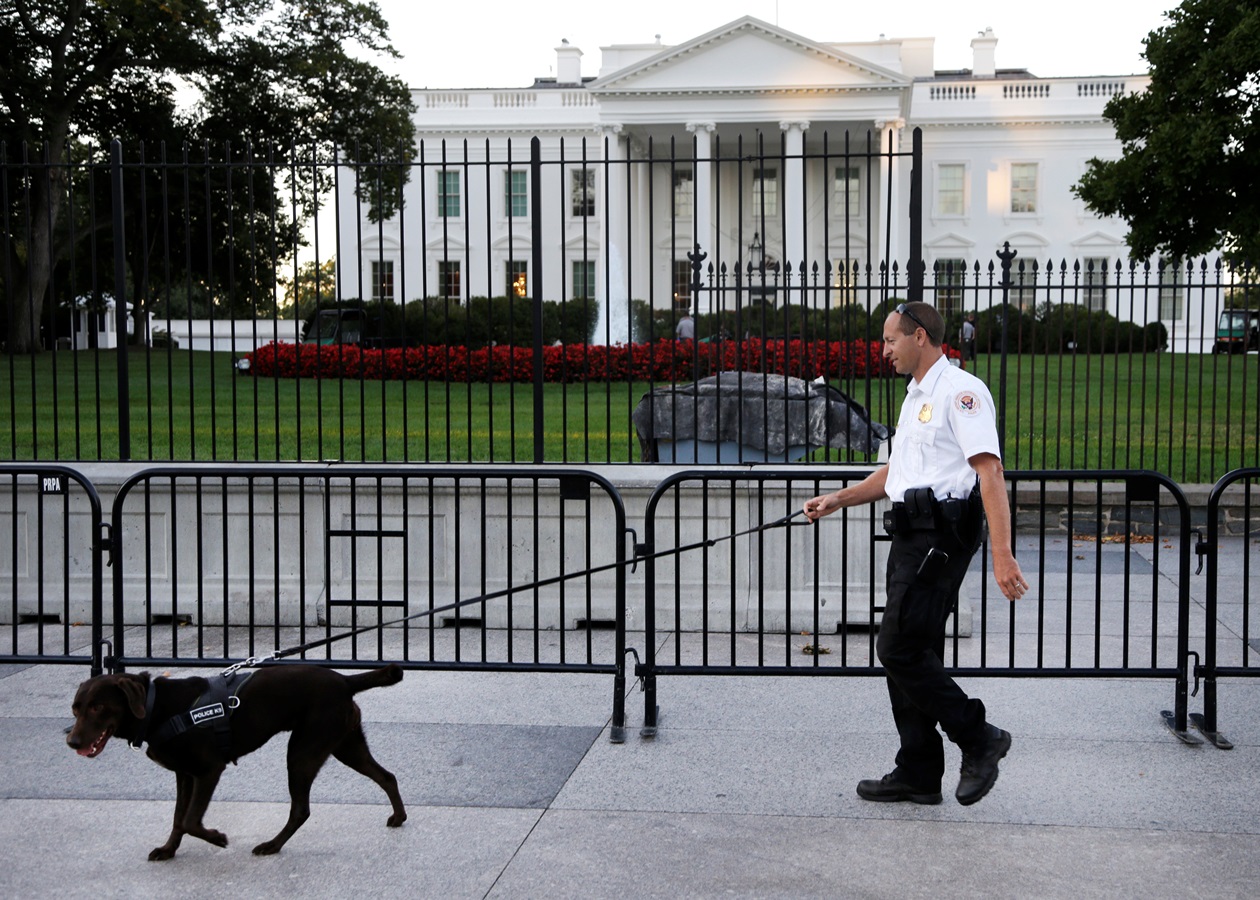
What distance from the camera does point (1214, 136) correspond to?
58.0 ft

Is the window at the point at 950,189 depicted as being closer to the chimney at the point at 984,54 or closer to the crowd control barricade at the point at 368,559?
the chimney at the point at 984,54

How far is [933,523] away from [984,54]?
2733 inches

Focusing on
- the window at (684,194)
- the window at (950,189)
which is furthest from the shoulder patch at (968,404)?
the window at (950,189)

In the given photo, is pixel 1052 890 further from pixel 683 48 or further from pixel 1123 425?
pixel 683 48

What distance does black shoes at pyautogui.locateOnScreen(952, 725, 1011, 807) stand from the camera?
4.64 meters

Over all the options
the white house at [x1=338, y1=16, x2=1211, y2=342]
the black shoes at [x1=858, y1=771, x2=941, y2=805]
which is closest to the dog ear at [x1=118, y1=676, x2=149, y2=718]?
the black shoes at [x1=858, y1=771, x2=941, y2=805]

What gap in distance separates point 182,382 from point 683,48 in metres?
36.1

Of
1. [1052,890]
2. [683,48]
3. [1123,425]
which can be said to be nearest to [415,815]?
[1052,890]

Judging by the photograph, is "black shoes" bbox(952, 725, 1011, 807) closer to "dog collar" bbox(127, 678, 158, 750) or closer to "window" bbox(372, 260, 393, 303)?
"dog collar" bbox(127, 678, 158, 750)

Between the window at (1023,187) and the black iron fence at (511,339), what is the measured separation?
49.7 feet

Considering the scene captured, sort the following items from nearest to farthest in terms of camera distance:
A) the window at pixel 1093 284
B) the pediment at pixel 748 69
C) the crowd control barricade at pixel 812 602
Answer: the crowd control barricade at pixel 812 602, the window at pixel 1093 284, the pediment at pixel 748 69

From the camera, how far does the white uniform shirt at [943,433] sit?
4.49 m

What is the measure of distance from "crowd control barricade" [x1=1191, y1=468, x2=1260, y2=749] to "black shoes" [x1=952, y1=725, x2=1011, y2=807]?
1.25 metres

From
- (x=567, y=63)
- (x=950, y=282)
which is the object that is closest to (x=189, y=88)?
(x=950, y=282)
